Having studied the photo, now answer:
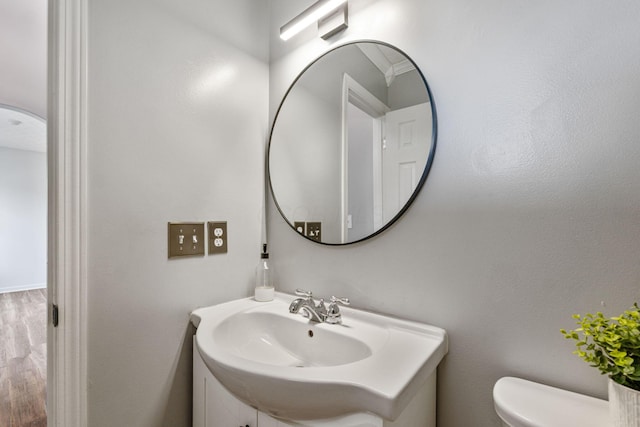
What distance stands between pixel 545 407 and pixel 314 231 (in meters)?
0.81

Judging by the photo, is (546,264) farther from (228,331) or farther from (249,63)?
(249,63)

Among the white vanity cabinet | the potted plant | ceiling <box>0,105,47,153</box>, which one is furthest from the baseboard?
the potted plant

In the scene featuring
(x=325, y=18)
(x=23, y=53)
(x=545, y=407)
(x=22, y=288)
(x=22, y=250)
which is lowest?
(x=22, y=288)

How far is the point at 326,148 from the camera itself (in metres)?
1.09

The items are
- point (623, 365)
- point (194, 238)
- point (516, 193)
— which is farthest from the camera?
point (194, 238)

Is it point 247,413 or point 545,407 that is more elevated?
point 545,407

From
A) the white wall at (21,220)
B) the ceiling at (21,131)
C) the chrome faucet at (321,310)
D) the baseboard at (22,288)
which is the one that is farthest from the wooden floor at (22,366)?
the ceiling at (21,131)

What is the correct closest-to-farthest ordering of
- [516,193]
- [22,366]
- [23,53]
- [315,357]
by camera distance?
1. [516,193]
2. [315,357]
3. [23,53]
4. [22,366]

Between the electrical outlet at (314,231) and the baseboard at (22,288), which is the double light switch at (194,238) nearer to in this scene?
the electrical outlet at (314,231)

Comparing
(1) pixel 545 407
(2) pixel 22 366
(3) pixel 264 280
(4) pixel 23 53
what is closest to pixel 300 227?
(3) pixel 264 280

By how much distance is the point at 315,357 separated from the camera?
34.9 inches

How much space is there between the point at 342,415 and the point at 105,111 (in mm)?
1052

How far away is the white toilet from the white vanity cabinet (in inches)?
7.3

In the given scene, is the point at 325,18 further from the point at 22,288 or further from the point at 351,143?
the point at 22,288
